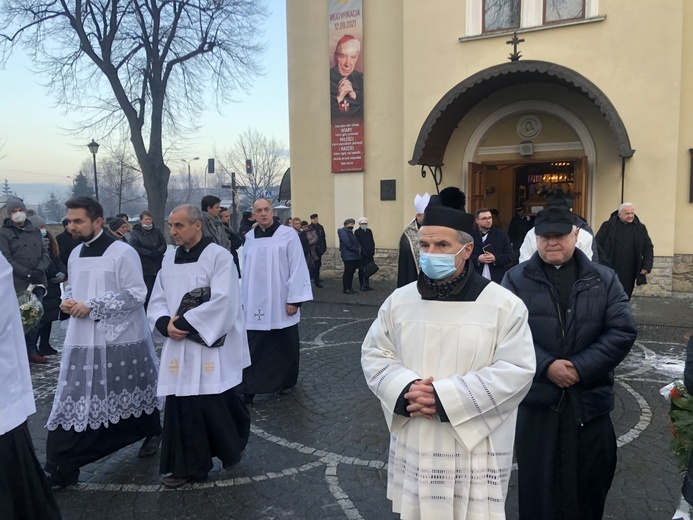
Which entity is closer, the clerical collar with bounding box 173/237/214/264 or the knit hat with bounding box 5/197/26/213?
the clerical collar with bounding box 173/237/214/264

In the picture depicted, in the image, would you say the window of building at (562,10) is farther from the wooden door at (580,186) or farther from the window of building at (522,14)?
the wooden door at (580,186)

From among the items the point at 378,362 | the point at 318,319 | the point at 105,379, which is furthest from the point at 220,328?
the point at 318,319

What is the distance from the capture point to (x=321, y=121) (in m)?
15.7

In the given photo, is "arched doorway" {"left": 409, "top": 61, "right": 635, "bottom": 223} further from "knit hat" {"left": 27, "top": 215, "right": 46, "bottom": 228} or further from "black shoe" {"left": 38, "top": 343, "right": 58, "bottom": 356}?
"black shoe" {"left": 38, "top": 343, "right": 58, "bottom": 356}

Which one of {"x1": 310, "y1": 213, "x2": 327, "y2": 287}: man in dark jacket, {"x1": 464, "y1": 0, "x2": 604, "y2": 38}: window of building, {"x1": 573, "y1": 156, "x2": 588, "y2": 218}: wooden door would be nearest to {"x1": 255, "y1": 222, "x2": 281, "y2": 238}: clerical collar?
{"x1": 310, "y1": 213, "x2": 327, "y2": 287}: man in dark jacket

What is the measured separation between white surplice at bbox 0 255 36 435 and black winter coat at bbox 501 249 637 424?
8.39ft

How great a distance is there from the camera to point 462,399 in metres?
2.32

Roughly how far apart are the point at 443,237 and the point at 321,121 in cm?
1373

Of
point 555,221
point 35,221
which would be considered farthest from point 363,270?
point 555,221

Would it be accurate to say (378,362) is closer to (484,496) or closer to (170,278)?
(484,496)

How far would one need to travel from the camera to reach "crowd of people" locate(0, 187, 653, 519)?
7.87 feet

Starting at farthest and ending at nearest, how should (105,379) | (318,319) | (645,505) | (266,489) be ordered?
1. (318,319)
2. (105,379)
3. (266,489)
4. (645,505)

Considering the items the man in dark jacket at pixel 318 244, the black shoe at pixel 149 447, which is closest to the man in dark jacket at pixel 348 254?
the man in dark jacket at pixel 318 244

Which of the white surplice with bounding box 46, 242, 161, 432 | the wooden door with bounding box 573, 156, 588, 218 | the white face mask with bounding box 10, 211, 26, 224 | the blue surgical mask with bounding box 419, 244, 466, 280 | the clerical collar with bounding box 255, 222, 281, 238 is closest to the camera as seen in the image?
the blue surgical mask with bounding box 419, 244, 466, 280
